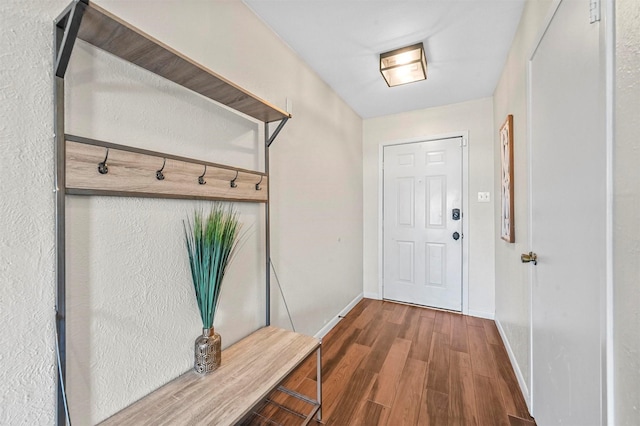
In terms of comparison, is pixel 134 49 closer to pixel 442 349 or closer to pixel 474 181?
pixel 442 349

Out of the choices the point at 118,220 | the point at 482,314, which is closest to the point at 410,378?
the point at 482,314

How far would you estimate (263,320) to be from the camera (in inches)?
66.1

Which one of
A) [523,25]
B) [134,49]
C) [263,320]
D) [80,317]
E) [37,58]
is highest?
[523,25]

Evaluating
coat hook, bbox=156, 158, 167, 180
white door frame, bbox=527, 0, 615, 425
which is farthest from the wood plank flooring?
coat hook, bbox=156, 158, 167, 180

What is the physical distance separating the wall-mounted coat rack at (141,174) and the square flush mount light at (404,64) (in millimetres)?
1478

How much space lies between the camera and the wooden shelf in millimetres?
794

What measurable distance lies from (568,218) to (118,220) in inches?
66.4

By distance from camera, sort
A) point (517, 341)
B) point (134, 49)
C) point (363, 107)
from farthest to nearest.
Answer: point (363, 107) → point (517, 341) → point (134, 49)

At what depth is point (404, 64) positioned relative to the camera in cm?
209

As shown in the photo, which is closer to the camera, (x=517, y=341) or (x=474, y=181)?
(x=517, y=341)

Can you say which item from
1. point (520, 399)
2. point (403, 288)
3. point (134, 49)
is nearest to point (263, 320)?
point (134, 49)

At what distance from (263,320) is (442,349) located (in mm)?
1551

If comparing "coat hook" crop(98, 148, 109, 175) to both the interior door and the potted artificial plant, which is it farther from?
the interior door

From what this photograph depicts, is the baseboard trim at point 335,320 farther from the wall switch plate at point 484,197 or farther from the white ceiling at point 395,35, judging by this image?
the white ceiling at point 395,35
